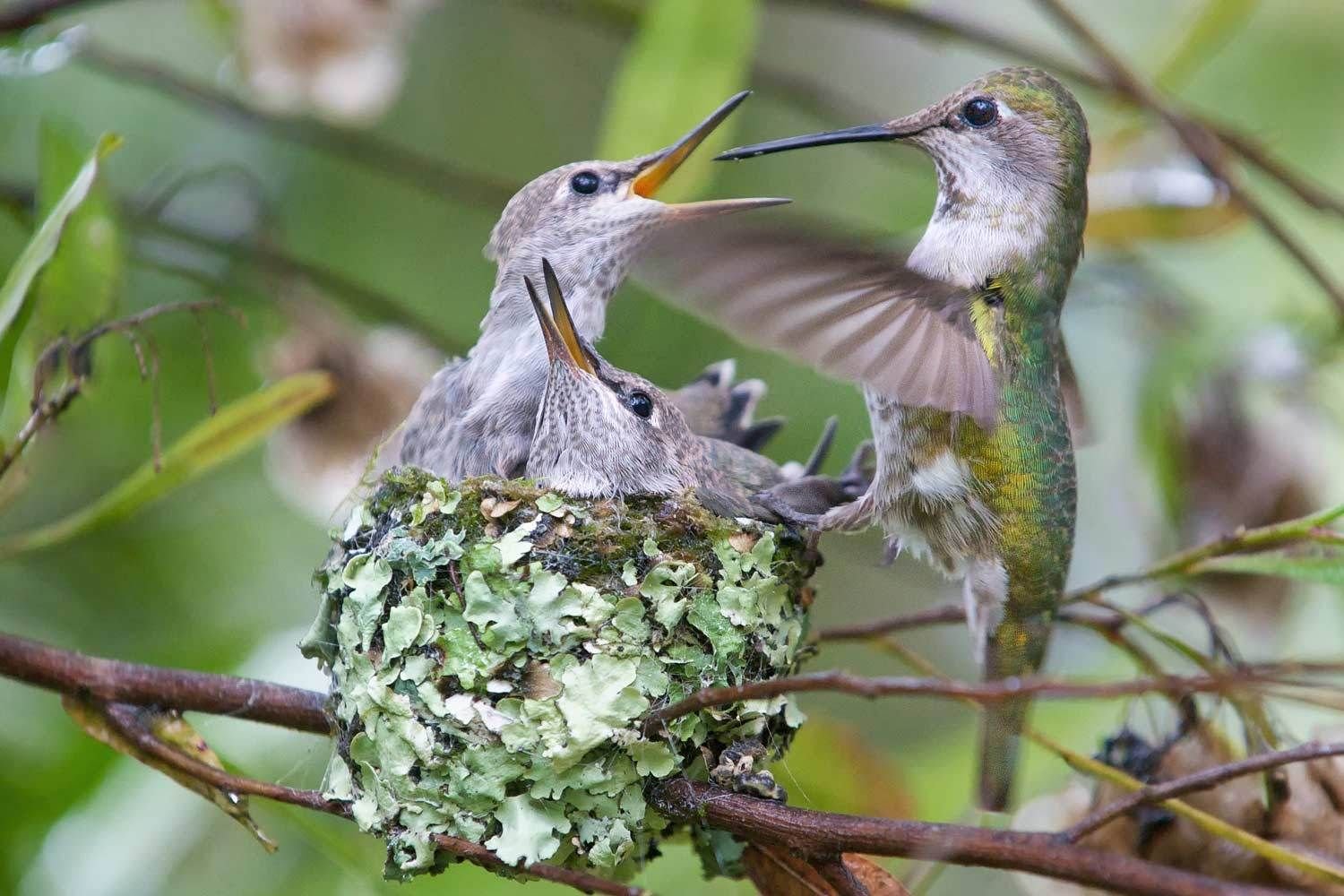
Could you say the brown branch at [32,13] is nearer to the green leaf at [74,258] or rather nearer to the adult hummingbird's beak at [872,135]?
the green leaf at [74,258]

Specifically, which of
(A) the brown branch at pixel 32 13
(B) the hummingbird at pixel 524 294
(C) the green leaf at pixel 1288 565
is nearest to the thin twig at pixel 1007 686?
(C) the green leaf at pixel 1288 565

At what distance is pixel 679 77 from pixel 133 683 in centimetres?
159

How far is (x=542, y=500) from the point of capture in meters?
2.16

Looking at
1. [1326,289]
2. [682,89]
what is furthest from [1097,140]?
[682,89]

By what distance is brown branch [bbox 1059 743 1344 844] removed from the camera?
4.61 feet

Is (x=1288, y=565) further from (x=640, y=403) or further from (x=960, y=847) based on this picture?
(x=640, y=403)

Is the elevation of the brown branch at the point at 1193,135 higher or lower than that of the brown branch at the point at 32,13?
higher

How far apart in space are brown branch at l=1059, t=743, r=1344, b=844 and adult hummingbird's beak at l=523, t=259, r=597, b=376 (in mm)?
1227

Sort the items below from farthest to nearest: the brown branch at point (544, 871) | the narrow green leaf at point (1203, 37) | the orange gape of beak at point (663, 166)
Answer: the narrow green leaf at point (1203, 37), the orange gape of beak at point (663, 166), the brown branch at point (544, 871)

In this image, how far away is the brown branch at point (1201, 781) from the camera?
140 cm

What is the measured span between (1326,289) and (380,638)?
196 centimetres

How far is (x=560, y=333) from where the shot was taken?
2.36 meters

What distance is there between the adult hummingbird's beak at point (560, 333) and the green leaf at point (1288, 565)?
106 cm

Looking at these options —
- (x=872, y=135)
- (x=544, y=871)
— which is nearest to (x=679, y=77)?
(x=872, y=135)
